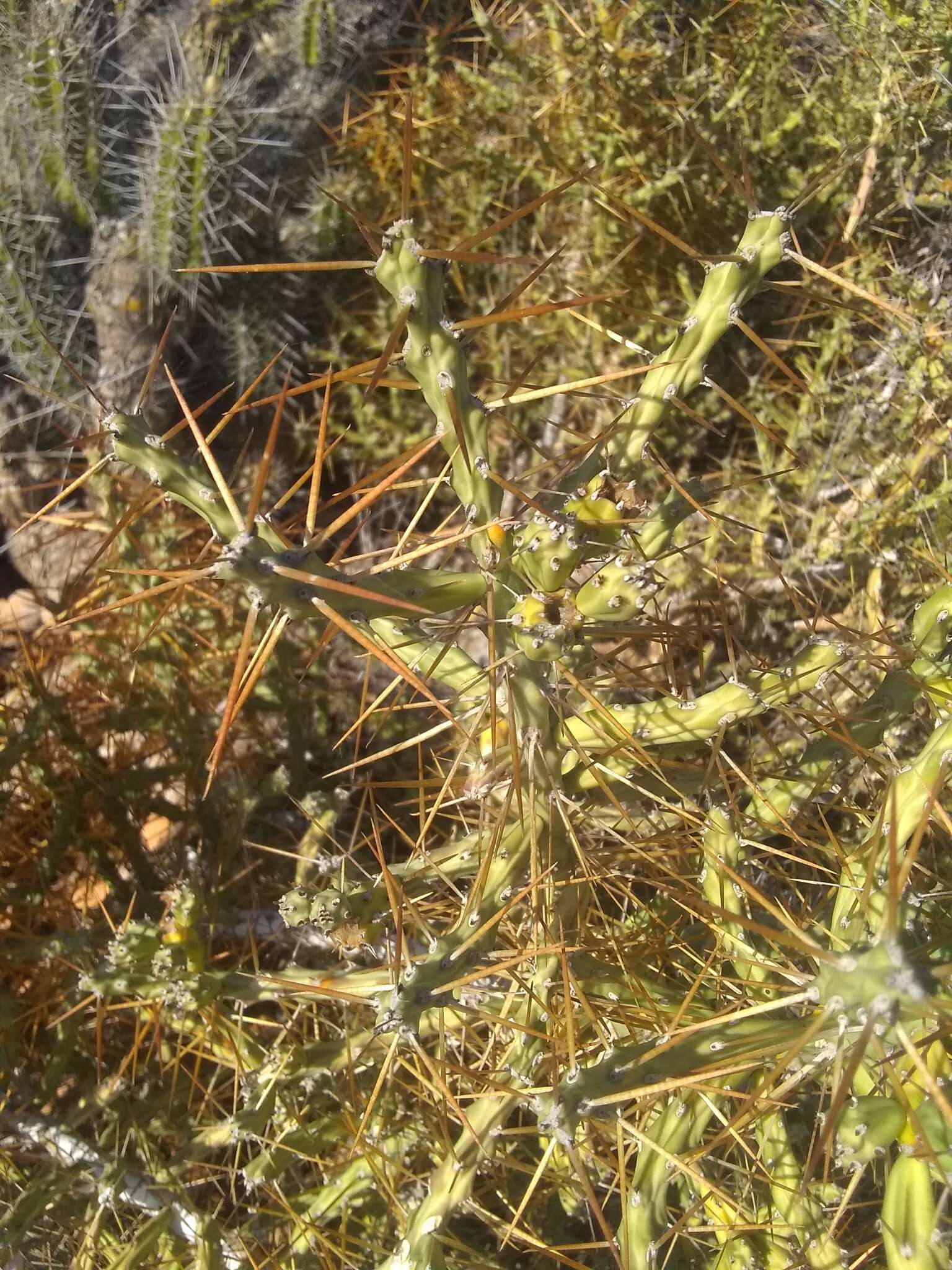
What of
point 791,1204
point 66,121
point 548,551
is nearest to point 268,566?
point 548,551

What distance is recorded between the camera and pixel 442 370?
3.45ft

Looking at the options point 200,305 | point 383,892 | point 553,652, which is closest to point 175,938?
point 383,892

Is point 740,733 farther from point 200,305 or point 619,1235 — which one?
point 200,305

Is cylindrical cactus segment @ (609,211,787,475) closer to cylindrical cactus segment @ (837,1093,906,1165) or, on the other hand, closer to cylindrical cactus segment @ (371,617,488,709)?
cylindrical cactus segment @ (371,617,488,709)

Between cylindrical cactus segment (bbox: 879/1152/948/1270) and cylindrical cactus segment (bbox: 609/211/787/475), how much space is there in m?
0.79

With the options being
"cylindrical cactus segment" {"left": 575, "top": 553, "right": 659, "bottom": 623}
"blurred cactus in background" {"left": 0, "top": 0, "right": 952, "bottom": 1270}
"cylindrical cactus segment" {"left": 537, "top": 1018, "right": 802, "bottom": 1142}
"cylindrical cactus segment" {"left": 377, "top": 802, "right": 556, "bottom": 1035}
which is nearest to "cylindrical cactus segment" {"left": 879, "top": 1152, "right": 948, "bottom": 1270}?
"blurred cactus in background" {"left": 0, "top": 0, "right": 952, "bottom": 1270}

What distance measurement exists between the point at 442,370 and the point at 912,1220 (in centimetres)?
96

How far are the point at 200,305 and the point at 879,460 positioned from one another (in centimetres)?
176

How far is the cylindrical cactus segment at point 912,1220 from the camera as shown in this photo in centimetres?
91

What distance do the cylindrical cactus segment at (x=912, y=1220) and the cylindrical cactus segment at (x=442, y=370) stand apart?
2.41 ft

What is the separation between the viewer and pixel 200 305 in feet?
8.61

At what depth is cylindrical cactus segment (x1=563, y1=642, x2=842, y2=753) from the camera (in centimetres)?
121

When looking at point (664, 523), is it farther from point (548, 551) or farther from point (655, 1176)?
point (655, 1176)

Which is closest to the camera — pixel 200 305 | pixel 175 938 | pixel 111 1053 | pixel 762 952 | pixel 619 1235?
pixel 619 1235
